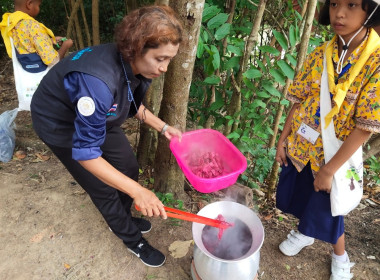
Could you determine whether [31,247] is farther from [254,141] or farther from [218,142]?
[254,141]

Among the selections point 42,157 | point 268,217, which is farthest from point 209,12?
point 42,157

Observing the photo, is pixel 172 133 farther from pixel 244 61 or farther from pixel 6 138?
pixel 6 138

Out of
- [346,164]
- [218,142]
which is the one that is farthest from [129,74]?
[346,164]

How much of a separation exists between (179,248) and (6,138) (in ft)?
7.06

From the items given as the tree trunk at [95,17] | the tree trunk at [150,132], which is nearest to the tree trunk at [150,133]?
the tree trunk at [150,132]

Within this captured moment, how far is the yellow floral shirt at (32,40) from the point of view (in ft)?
8.34

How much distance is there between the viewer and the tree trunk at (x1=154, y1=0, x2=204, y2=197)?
1749 millimetres

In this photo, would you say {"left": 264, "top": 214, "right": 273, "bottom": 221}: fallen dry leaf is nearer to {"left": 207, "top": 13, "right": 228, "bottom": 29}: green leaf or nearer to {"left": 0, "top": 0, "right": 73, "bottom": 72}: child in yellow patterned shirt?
{"left": 207, "top": 13, "right": 228, "bottom": 29}: green leaf

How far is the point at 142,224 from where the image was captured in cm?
226

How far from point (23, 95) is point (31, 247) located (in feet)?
4.88

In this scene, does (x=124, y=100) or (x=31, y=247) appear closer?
(x=124, y=100)

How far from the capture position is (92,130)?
1.29 m

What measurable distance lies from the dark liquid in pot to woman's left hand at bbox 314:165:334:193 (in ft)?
1.62

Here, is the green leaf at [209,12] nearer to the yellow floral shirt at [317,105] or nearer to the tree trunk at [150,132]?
the tree trunk at [150,132]
